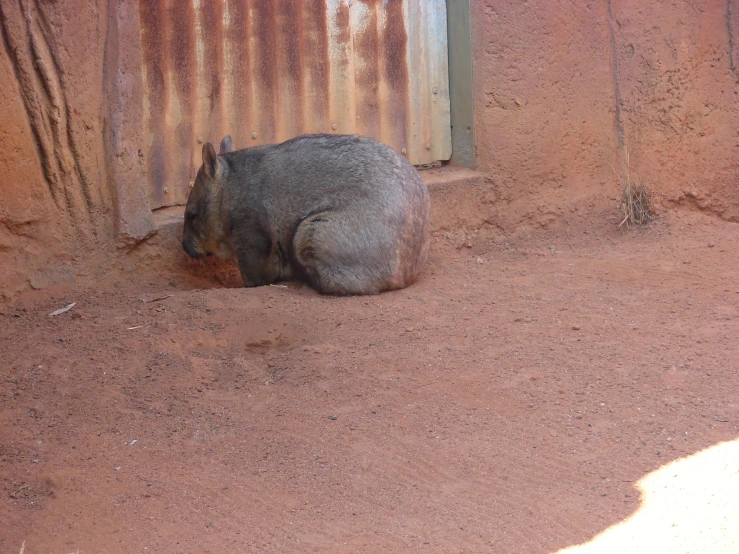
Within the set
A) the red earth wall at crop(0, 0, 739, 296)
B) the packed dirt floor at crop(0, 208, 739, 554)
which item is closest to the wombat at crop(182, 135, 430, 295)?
the packed dirt floor at crop(0, 208, 739, 554)

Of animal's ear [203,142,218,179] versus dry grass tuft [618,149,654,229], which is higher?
animal's ear [203,142,218,179]

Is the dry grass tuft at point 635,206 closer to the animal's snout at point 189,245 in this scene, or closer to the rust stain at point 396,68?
the rust stain at point 396,68

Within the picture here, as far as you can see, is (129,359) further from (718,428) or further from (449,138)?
(449,138)

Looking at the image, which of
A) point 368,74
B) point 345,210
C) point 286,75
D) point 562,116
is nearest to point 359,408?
point 345,210

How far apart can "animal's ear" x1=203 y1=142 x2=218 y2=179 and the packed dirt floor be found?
71cm

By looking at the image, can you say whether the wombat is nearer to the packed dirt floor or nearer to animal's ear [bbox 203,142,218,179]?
animal's ear [bbox 203,142,218,179]

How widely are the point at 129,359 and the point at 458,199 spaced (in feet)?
9.87

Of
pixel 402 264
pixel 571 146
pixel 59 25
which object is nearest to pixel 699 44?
pixel 571 146

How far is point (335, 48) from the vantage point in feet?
20.3

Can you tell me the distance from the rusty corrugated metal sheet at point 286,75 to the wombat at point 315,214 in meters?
0.28

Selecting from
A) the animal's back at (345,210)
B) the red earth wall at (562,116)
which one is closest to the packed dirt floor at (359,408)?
the animal's back at (345,210)

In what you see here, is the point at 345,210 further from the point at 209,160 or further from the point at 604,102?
the point at 604,102

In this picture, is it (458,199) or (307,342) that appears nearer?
(307,342)

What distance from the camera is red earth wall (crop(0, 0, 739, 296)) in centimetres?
516
